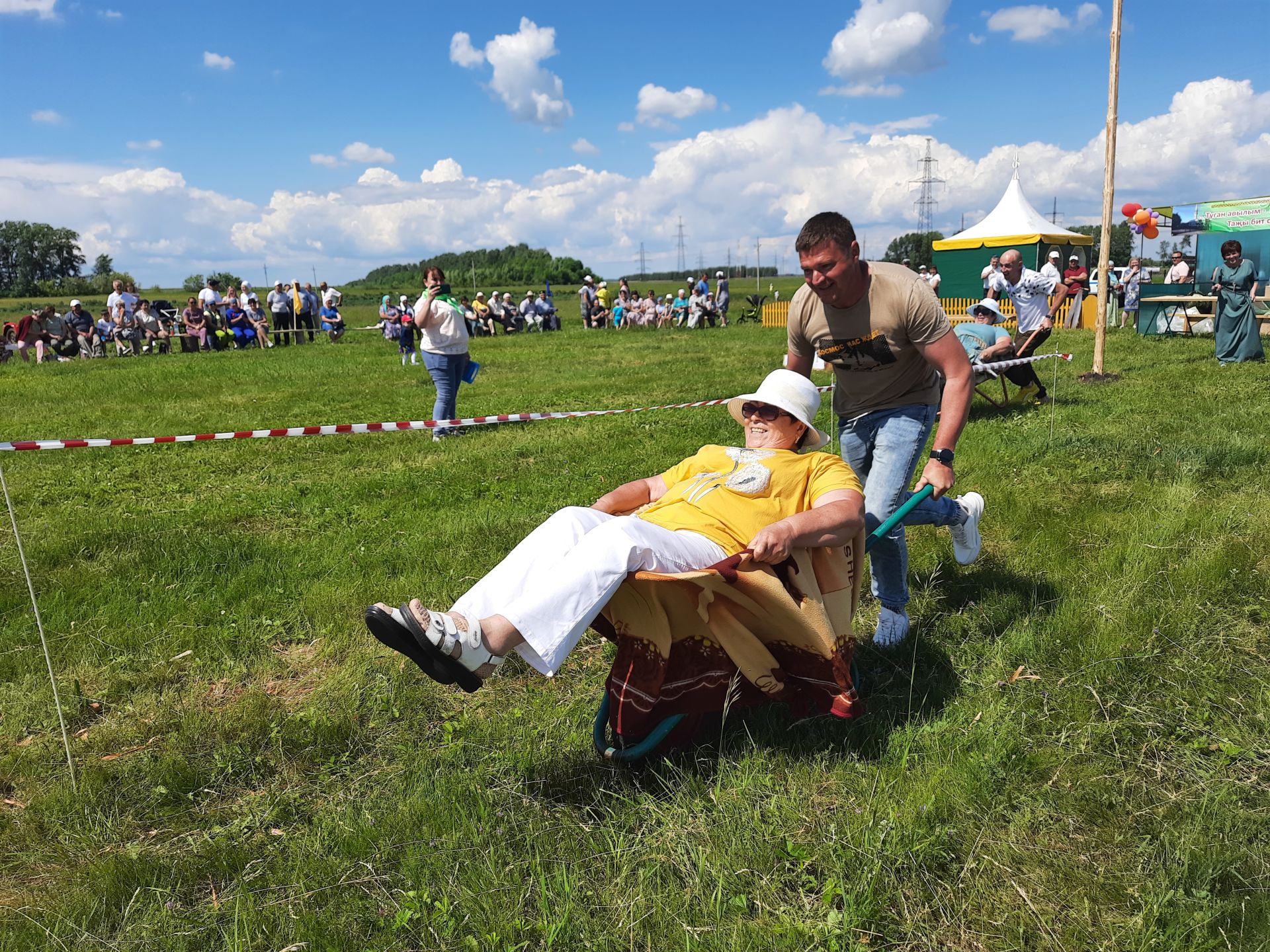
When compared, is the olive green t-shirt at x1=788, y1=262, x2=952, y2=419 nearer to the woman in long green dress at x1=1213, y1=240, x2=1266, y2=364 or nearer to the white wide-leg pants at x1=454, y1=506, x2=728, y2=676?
the white wide-leg pants at x1=454, y1=506, x2=728, y2=676

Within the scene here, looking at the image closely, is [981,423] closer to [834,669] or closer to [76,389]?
[834,669]

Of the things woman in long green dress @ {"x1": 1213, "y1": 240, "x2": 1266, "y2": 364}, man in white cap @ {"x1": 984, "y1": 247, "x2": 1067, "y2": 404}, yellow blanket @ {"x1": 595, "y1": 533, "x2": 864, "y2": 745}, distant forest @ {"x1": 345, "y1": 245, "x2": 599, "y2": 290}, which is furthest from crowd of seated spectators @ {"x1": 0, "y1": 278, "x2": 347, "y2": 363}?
distant forest @ {"x1": 345, "y1": 245, "x2": 599, "y2": 290}

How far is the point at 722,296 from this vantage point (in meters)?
31.6

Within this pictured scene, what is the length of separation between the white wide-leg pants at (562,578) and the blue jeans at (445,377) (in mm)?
7510

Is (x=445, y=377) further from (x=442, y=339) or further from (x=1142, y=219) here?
(x=1142, y=219)

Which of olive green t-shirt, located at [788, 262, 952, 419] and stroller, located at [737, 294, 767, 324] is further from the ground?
stroller, located at [737, 294, 767, 324]

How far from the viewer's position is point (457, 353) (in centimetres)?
1021

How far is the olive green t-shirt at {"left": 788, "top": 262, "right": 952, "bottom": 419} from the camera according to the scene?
13.0 ft

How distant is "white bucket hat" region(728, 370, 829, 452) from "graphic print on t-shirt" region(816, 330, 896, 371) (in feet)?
1.54

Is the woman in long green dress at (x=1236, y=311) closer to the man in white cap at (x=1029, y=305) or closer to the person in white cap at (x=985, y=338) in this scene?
the man in white cap at (x=1029, y=305)

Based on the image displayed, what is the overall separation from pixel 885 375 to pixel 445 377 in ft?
23.0

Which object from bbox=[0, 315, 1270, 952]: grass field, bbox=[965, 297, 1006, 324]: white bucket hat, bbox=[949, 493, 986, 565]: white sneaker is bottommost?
bbox=[0, 315, 1270, 952]: grass field

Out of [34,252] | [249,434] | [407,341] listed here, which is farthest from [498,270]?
[249,434]

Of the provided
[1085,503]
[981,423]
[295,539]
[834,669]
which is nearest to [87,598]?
[295,539]
